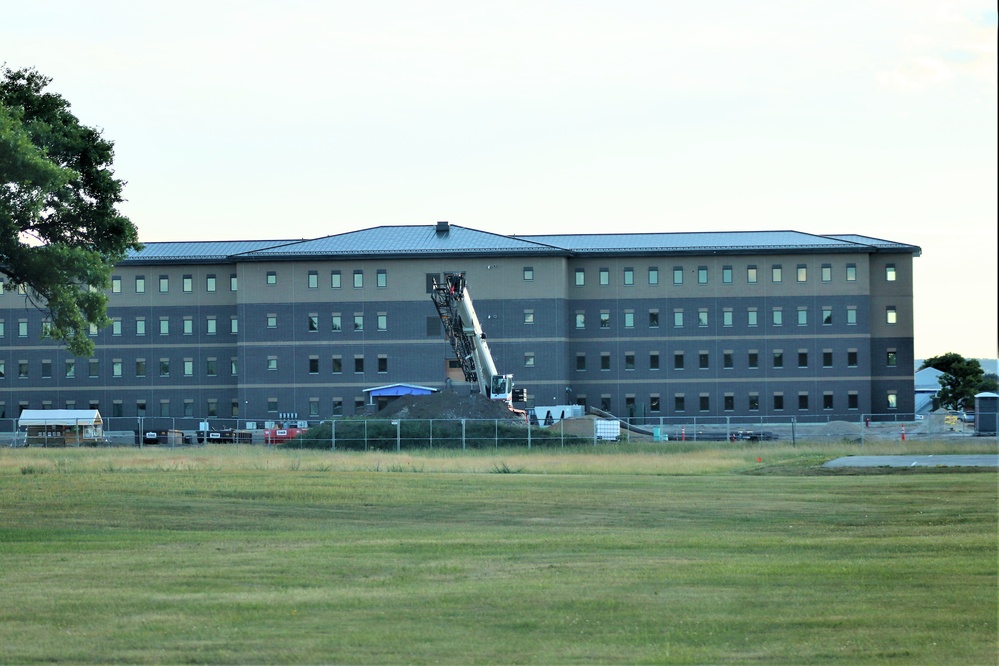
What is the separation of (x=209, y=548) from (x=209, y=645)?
28.3 ft

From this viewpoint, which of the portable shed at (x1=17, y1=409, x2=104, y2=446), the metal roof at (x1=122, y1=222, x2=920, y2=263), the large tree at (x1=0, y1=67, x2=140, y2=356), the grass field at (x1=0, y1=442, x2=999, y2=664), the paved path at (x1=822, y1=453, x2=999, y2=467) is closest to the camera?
the grass field at (x1=0, y1=442, x2=999, y2=664)

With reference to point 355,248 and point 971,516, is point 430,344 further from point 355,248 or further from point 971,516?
point 971,516

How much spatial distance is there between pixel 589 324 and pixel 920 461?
59689mm

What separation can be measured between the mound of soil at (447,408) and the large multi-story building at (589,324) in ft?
64.9

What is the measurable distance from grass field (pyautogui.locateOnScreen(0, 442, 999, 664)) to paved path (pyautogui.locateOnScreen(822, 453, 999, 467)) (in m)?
3.65

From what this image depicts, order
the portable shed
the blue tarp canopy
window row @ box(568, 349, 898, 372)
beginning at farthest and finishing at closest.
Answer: window row @ box(568, 349, 898, 372)
the blue tarp canopy
the portable shed

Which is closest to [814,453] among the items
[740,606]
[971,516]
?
[971,516]

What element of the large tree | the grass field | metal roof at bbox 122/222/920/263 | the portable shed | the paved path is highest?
metal roof at bbox 122/222/920/263

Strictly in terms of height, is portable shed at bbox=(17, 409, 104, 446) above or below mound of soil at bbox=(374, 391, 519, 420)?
below

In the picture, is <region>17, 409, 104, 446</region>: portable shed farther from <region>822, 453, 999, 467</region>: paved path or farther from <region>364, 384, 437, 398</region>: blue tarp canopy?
<region>822, 453, 999, 467</region>: paved path

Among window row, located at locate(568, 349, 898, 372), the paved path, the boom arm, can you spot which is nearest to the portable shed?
the boom arm

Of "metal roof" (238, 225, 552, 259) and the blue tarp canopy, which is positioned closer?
the blue tarp canopy

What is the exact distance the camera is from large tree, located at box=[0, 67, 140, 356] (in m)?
28.2

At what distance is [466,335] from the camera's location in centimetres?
7194
